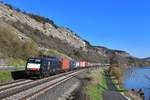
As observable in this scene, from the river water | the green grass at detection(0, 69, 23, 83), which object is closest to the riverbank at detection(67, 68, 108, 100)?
the green grass at detection(0, 69, 23, 83)

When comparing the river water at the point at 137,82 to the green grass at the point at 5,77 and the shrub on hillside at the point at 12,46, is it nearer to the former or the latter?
the shrub on hillside at the point at 12,46

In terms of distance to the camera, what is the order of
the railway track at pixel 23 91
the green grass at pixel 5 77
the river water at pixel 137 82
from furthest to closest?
the river water at pixel 137 82 < the green grass at pixel 5 77 < the railway track at pixel 23 91

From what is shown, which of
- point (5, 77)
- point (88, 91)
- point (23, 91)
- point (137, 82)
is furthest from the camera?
point (137, 82)

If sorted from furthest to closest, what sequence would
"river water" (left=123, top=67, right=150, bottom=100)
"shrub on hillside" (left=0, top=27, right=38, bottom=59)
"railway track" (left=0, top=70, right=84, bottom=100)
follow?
"river water" (left=123, top=67, right=150, bottom=100) → "shrub on hillside" (left=0, top=27, right=38, bottom=59) → "railway track" (left=0, top=70, right=84, bottom=100)

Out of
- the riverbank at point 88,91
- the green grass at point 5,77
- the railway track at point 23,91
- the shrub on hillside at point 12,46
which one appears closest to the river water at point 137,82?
the riverbank at point 88,91

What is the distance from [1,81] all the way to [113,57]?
6891 cm

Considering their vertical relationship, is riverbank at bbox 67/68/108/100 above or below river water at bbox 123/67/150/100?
above

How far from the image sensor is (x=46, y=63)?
1043 inches

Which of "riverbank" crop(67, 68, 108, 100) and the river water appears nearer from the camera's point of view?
"riverbank" crop(67, 68, 108, 100)

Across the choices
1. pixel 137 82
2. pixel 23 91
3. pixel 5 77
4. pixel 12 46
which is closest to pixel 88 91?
pixel 23 91

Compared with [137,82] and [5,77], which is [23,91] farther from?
[137,82]

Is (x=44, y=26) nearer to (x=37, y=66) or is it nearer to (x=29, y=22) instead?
(x=29, y=22)

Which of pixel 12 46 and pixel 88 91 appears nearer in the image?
pixel 88 91

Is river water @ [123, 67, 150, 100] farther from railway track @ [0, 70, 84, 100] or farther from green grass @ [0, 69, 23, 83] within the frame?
green grass @ [0, 69, 23, 83]
